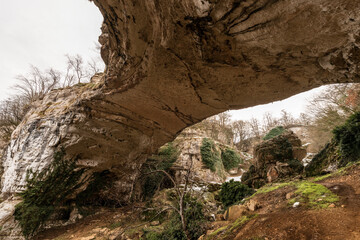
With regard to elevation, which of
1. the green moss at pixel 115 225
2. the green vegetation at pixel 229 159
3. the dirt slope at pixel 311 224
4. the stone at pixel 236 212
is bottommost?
the green vegetation at pixel 229 159

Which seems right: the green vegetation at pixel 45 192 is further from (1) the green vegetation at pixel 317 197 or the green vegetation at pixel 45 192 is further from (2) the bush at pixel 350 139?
(2) the bush at pixel 350 139

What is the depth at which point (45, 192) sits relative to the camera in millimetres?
5523

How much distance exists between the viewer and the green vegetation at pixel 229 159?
14.8 metres

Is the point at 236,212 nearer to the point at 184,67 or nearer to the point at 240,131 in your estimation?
the point at 184,67

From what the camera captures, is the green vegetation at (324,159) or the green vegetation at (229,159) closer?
the green vegetation at (324,159)

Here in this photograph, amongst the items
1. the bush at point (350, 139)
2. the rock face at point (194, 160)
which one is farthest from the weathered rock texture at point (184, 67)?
the rock face at point (194, 160)

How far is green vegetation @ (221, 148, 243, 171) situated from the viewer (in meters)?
14.8

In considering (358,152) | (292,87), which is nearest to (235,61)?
(292,87)

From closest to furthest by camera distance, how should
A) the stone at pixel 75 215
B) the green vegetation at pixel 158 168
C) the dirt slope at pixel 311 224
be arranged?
1. the dirt slope at pixel 311 224
2. the stone at pixel 75 215
3. the green vegetation at pixel 158 168

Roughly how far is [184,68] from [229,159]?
13.6 meters

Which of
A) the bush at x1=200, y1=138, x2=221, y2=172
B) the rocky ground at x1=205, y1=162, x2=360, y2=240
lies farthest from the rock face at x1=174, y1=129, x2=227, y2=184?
the rocky ground at x1=205, y1=162, x2=360, y2=240

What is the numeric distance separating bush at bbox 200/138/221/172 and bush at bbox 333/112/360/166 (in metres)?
7.26

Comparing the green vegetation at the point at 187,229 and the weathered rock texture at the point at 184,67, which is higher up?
the weathered rock texture at the point at 184,67

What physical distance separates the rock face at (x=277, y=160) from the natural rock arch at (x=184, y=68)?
16.7 ft
